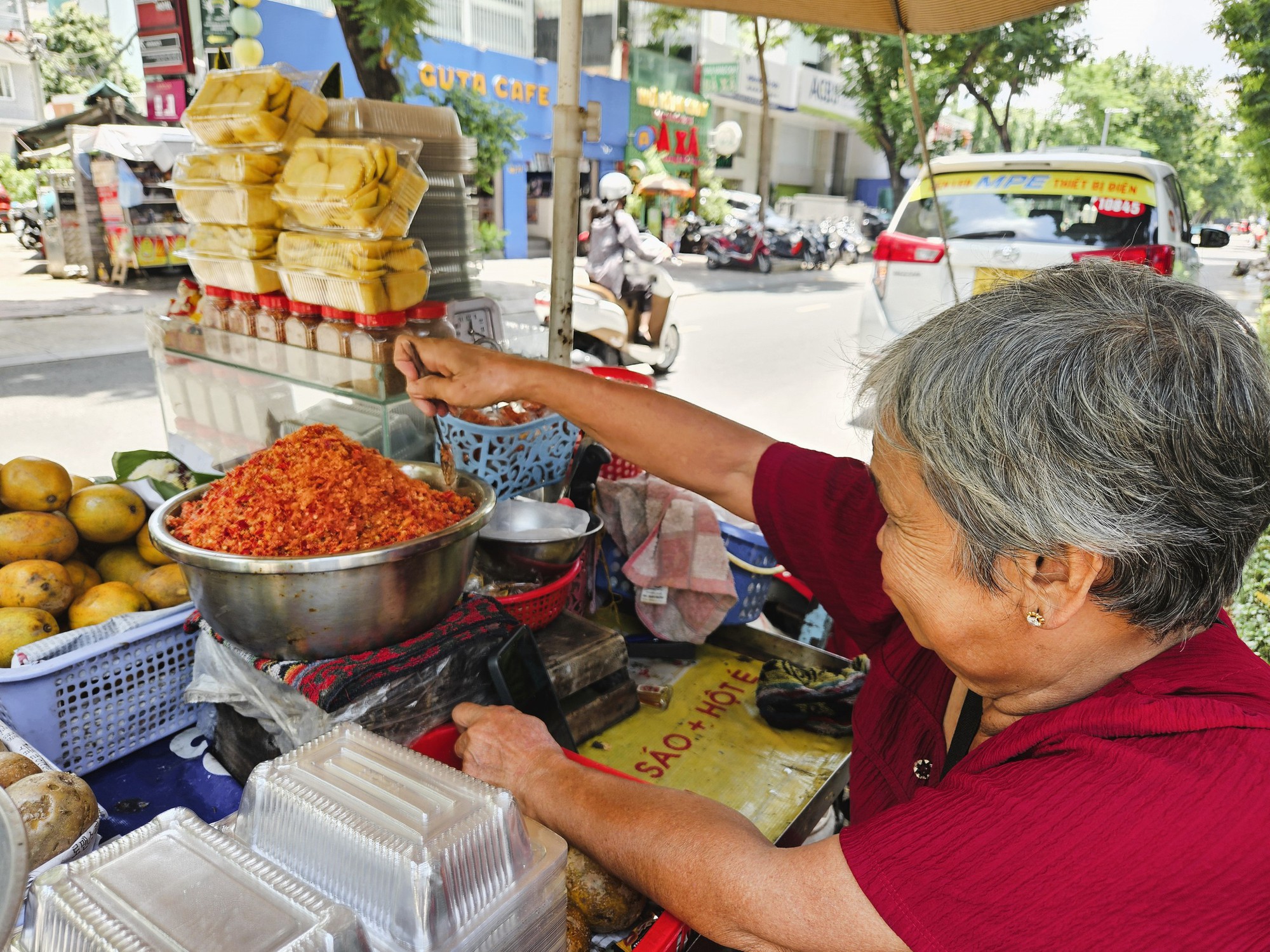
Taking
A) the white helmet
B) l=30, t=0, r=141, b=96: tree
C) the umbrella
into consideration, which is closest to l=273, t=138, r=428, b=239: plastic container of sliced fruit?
the white helmet

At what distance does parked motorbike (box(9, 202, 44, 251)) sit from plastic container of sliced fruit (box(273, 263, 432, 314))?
50.2 feet

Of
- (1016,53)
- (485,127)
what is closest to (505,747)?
(485,127)

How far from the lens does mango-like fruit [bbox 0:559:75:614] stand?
65.9 inches

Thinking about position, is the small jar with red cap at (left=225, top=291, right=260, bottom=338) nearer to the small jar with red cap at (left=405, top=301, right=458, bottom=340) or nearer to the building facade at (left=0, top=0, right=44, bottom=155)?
the small jar with red cap at (left=405, top=301, right=458, bottom=340)

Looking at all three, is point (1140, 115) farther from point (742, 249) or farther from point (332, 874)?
point (332, 874)

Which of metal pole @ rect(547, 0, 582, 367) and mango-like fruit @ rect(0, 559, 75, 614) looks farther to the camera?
metal pole @ rect(547, 0, 582, 367)

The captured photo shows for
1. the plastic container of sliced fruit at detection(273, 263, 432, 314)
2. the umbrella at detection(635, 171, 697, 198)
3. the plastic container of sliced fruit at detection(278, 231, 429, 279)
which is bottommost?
the plastic container of sliced fruit at detection(273, 263, 432, 314)

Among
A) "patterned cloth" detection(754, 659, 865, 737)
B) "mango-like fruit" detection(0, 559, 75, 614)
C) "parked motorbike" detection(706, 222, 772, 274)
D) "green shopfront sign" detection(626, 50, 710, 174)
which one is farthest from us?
"green shopfront sign" detection(626, 50, 710, 174)

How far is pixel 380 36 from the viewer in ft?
14.7

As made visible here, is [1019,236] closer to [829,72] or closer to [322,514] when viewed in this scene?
[322,514]

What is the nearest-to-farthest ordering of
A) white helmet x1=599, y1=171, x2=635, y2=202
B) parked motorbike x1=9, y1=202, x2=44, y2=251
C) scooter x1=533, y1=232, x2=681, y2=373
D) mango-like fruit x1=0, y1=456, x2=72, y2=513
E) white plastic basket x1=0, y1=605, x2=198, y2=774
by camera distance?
white plastic basket x1=0, y1=605, x2=198, y2=774
mango-like fruit x1=0, y1=456, x2=72, y2=513
scooter x1=533, y1=232, x2=681, y2=373
white helmet x1=599, y1=171, x2=635, y2=202
parked motorbike x1=9, y1=202, x2=44, y2=251

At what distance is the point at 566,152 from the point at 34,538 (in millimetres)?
1691

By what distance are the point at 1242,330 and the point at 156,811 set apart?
6.17ft

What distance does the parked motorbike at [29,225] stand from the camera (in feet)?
48.5
